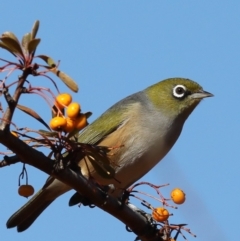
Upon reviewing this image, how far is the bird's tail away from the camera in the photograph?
270 inches

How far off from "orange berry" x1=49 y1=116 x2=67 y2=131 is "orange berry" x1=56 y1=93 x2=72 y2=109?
0.11m

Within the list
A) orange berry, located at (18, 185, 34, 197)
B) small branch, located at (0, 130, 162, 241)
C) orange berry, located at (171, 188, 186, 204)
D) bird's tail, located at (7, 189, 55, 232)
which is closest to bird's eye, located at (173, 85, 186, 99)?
bird's tail, located at (7, 189, 55, 232)

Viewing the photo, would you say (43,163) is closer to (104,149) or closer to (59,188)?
(104,149)

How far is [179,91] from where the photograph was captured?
8906 millimetres

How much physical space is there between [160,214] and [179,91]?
149 inches

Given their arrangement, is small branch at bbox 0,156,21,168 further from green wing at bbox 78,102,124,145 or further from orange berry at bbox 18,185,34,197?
green wing at bbox 78,102,124,145

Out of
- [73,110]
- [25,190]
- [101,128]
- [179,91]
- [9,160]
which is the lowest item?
[25,190]

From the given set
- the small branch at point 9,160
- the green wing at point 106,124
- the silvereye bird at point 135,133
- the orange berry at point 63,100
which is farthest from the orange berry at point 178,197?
the green wing at point 106,124

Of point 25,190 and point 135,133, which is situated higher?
point 135,133

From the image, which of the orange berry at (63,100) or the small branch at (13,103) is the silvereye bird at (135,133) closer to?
the orange berry at (63,100)

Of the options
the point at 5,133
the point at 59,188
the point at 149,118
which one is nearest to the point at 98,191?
the point at 5,133

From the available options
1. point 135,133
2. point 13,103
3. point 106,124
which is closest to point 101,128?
point 106,124

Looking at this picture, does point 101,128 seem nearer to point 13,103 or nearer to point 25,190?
point 25,190

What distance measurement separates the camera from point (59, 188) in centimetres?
744
